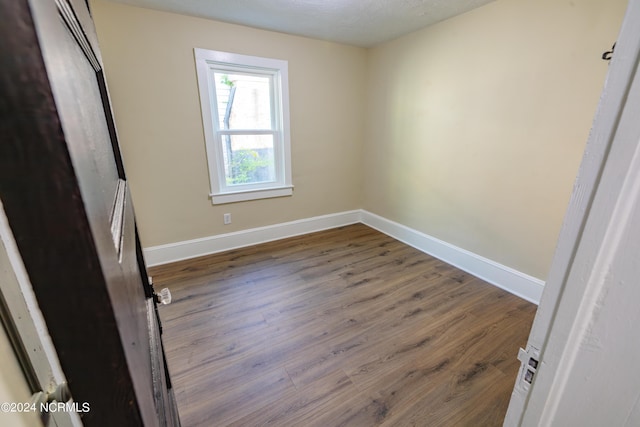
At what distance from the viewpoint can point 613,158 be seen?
0.45 meters

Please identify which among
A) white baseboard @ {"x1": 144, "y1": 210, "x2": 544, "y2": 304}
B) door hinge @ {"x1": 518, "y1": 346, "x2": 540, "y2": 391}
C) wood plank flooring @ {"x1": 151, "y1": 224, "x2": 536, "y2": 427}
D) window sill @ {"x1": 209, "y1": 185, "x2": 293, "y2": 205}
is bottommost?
wood plank flooring @ {"x1": 151, "y1": 224, "x2": 536, "y2": 427}

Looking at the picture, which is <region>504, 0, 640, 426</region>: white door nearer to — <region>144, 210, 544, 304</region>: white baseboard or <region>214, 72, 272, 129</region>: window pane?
<region>144, 210, 544, 304</region>: white baseboard

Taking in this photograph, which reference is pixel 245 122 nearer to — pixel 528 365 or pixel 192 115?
pixel 192 115

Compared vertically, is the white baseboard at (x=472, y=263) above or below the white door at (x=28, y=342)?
below

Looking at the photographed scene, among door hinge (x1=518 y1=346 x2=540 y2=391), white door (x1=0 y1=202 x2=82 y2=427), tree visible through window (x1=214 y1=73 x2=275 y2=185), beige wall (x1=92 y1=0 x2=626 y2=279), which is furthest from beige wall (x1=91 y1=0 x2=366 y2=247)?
door hinge (x1=518 y1=346 x2=540 y2=391)

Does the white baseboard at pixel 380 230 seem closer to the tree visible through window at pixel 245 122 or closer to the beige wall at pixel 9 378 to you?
the tree visible through window at pixel 245 122

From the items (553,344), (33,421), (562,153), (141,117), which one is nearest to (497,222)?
(562,153)

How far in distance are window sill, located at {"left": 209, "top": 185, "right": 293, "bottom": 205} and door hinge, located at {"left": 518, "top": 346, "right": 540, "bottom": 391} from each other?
2880 millimetres

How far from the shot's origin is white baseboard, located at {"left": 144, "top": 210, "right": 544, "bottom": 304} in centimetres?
234

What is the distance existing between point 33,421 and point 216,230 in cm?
293

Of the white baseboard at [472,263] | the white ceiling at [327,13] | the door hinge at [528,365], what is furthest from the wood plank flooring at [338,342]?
the white ceiling at [327,13]

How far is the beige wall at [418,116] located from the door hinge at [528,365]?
1913 mm

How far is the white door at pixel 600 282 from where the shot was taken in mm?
440

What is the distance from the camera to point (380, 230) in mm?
3729
